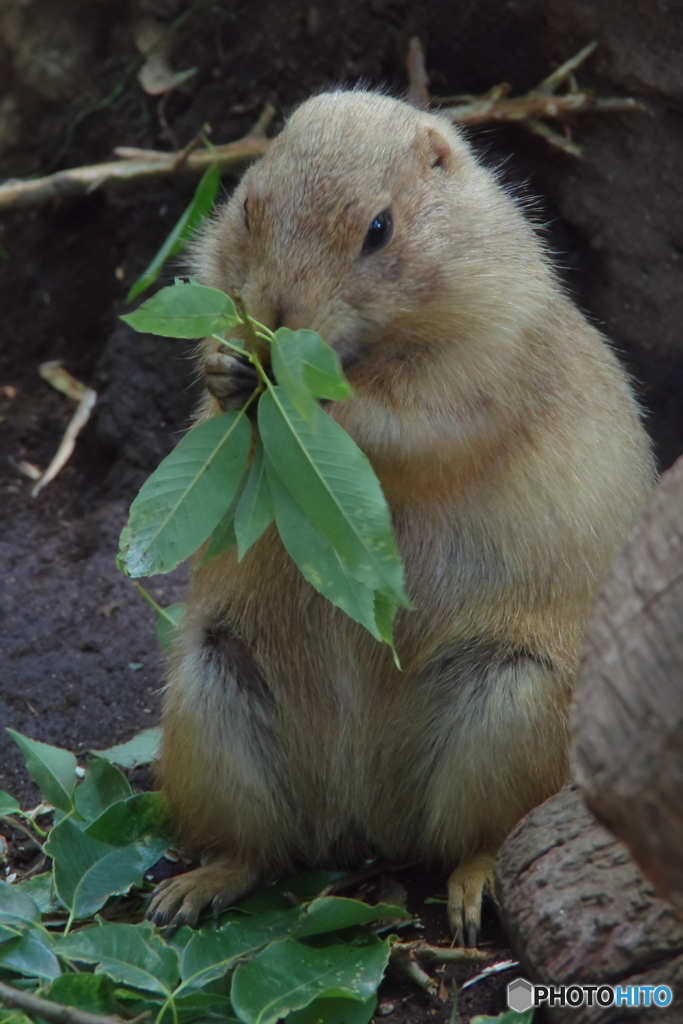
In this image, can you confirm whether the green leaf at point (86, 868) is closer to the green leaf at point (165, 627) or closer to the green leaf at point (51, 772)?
the green leaf at point (51, 772)

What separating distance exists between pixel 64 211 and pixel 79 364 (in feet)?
3.33

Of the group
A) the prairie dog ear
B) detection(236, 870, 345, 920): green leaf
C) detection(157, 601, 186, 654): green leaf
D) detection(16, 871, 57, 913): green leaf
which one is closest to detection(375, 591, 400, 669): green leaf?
detection(236, 870, 345, 920): green leaf

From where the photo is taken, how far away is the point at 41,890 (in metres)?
4.30

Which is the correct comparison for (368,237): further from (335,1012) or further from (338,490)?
(335,1012)

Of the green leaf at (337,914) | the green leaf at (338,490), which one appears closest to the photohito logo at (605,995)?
the green leaf at (337,914)

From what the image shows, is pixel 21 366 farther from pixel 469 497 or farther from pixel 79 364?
pixel 469 497

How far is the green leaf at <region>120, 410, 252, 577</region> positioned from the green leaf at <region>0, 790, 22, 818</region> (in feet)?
4.85

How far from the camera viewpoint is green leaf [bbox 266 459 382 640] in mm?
3307

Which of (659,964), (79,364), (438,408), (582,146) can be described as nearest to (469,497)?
(438,408)

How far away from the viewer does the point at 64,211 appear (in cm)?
761

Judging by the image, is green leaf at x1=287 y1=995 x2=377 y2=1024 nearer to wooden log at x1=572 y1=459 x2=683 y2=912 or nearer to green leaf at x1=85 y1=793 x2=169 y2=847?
green leaf at x1=85 y1=793 x2=169 y2=847

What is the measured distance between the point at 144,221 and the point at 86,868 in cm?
450

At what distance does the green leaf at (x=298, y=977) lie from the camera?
11.4 ft

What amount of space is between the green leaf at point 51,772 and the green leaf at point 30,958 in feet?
2.59
